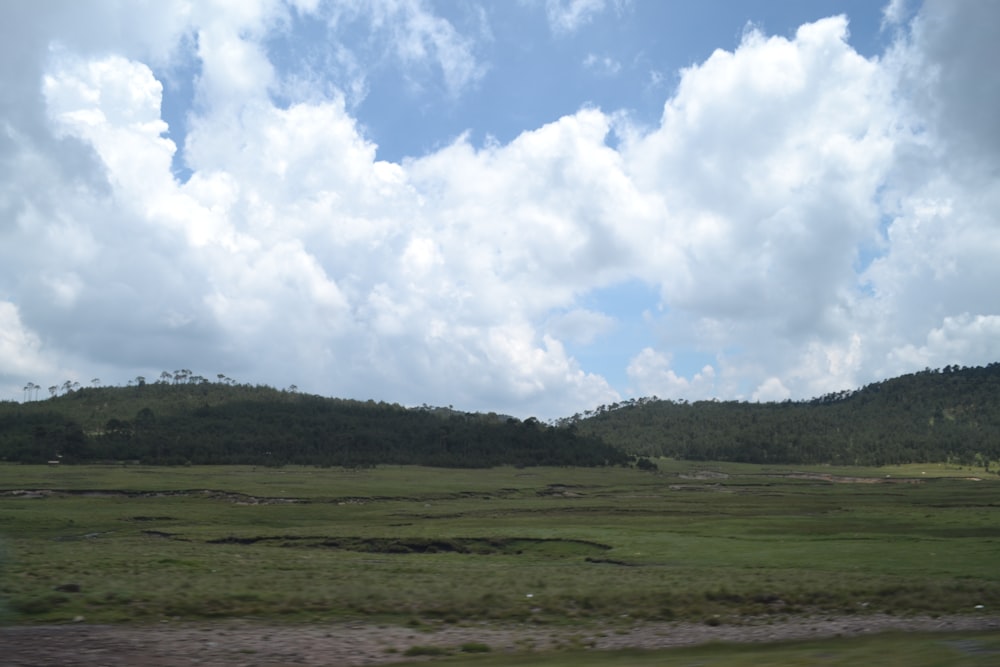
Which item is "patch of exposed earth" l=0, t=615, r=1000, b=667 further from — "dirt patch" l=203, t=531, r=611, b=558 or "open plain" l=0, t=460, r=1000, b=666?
"dirt patch" l=203, t=531, r=611, b=558

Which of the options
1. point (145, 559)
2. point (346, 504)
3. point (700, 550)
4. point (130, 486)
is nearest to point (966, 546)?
point (700, 550)

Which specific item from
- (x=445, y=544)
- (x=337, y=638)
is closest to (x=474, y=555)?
(x=445, y=544)

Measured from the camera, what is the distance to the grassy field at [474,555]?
75.4ft

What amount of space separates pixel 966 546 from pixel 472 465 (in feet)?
464

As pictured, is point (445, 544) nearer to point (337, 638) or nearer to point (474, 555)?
point (474, 555)

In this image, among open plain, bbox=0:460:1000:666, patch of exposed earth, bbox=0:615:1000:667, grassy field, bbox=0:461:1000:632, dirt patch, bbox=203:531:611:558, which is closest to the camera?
patch of exposed earth, bbox=0:615:1000:667

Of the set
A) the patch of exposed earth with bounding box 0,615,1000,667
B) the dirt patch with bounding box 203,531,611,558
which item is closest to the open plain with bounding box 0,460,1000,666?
the patch of exposed earth with bounding box 0,615,1000,667

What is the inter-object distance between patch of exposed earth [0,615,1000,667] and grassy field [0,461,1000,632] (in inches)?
51.4

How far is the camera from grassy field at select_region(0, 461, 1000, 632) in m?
23.0

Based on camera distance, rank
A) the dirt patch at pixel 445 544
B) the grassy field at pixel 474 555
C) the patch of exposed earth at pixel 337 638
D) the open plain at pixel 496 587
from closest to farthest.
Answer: the patch of exposed earth at pixel 337 638 < the open plain at pixel 496 587 < the grassy field at pixel 474 555 < the dirt patch at pixel 445 544

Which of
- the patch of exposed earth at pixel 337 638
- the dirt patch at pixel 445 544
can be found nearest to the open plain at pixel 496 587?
the patch of exposed earth at pixel 337 638

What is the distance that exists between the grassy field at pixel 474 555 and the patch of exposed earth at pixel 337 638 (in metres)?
1.31

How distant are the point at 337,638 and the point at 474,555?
2591cm

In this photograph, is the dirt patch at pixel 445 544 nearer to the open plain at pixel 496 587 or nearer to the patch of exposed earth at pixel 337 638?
the open plain at pixel 496 587
